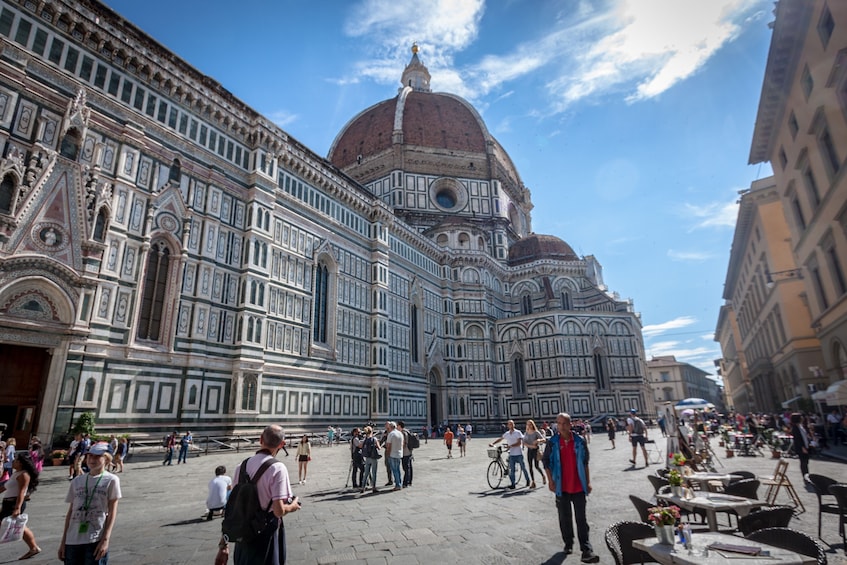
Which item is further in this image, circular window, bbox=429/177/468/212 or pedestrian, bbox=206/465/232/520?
circular window, bbox=429/177/468/212

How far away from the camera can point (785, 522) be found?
475 cm

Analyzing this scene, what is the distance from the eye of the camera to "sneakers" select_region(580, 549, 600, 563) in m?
5.26

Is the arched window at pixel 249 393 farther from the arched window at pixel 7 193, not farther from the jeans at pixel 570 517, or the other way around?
the jeans at pixel 570 517

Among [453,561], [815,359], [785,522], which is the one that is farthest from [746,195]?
[453,561]

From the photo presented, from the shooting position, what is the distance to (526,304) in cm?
4769

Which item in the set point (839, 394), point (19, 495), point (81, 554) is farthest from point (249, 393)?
point (839, 394)

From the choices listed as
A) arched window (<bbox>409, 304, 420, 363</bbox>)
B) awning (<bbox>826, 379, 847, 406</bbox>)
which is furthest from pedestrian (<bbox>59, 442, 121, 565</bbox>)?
arched window (<bbox>409, 304, 420, 363</bbox>)

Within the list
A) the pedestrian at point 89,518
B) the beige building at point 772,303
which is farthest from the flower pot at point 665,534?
the beige building at point 772,303

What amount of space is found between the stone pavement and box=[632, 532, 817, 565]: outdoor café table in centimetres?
165

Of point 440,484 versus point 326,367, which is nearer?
point 440,484

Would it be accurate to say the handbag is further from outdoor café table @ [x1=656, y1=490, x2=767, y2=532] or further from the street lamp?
the street lamp

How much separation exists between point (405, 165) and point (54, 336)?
37836 mm

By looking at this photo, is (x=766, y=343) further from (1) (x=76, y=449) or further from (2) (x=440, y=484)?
(1) (x=76, y=449)

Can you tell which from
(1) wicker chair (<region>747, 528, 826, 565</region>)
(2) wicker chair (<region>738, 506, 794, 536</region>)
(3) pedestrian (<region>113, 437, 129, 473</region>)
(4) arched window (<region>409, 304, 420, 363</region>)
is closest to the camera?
(1) wicker chair (<region>747, 528, 826, 565</region>)
